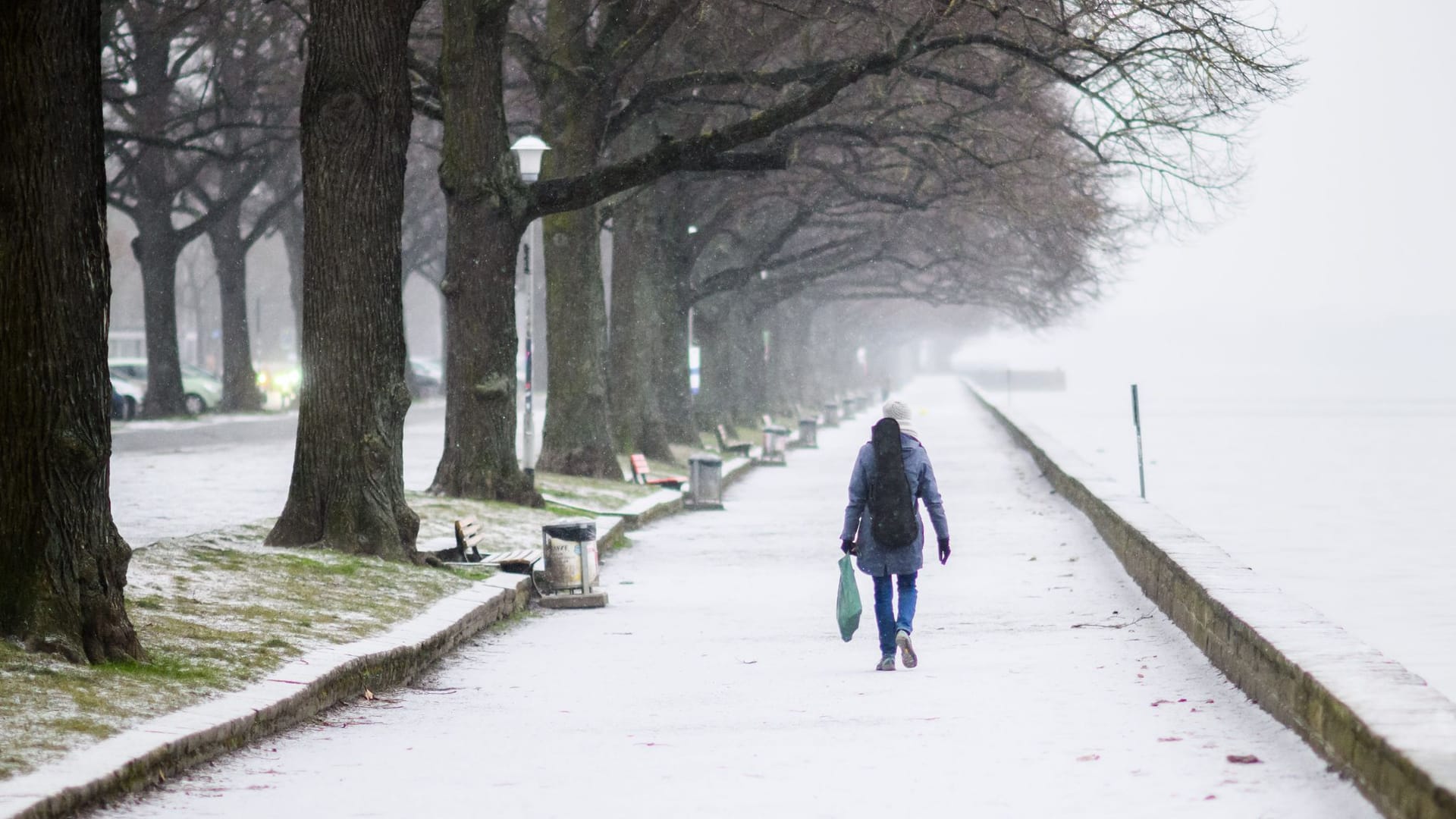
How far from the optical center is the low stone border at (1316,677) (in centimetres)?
658

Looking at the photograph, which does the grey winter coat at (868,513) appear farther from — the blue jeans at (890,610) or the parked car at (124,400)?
the parked car at (124,400)

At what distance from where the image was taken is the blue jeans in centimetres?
1187

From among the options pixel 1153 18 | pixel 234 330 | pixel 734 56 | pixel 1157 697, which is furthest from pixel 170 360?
pixel 1157 697

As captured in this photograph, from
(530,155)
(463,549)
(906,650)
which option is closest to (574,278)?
(530,155)

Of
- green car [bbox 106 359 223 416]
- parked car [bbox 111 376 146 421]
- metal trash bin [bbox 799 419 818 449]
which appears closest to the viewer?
parked car [bbox 111 376 146 421]

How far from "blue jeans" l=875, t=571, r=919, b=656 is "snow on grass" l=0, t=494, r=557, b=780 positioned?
3.24m

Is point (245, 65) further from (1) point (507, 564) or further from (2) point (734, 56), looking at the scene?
(1) point (507, 564)

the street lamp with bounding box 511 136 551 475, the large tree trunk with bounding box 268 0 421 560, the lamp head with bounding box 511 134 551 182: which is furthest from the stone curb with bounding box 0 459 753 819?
the lamp head with bounding box 511 134 551 182

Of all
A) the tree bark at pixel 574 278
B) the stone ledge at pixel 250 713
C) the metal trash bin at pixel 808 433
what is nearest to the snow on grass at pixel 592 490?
the tree bark at pixel 574 278

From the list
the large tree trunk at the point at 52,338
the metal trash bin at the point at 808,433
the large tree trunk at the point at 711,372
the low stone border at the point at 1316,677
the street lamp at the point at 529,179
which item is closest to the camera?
the low stone border at the point at 1316,677

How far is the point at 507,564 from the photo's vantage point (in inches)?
667

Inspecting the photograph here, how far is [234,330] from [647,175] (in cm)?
3235

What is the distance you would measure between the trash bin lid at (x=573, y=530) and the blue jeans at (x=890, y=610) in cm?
448

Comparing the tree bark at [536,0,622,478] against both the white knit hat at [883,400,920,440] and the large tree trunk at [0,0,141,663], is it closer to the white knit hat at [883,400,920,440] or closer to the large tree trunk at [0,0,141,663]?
the white knit hat at [883,400,920,440]
